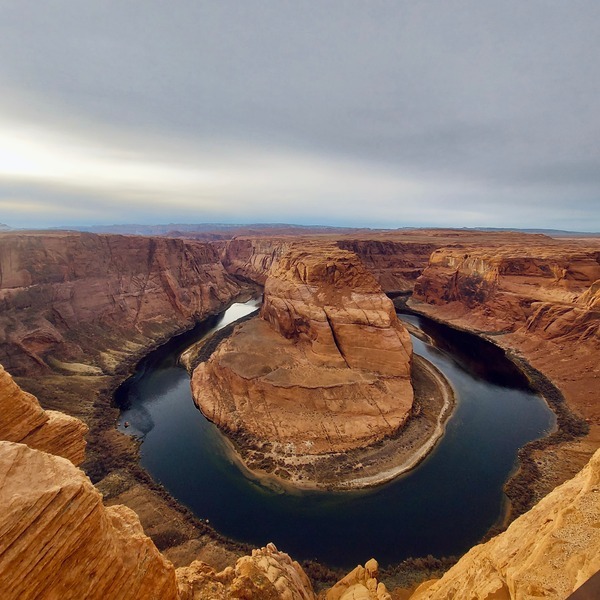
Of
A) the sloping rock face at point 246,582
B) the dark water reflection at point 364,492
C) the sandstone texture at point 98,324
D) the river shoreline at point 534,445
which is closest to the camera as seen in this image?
the sloping rock face at point 246,582

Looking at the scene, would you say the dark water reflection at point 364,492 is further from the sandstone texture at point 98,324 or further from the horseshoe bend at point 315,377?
the sandstone texture at point 98,324

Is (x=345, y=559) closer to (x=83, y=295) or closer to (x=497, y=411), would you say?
(x=497, y=411)

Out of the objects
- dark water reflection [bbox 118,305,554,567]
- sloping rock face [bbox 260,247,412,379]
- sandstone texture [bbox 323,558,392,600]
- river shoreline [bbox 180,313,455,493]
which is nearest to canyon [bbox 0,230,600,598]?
sandstone texture [bbox 323,558,392,600]

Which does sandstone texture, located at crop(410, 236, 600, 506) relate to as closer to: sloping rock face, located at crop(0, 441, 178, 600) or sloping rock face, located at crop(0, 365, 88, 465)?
sloping rock face, located at crop(0, 441, 178, 600)

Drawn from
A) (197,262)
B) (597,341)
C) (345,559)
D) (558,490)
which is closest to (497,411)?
(597,341)


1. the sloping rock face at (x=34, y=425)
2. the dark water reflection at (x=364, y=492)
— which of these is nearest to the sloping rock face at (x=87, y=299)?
the dark water reflection at (x=364, y=492)

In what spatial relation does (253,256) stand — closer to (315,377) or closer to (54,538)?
(315,377)

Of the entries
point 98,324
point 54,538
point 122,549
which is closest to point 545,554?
point 122,549
